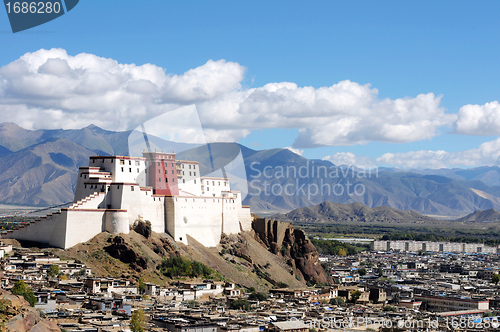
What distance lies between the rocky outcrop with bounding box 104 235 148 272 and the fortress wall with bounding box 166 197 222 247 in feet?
34.4

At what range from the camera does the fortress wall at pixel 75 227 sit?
72188 millimetres

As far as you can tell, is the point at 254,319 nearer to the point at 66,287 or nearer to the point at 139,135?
the point at 66,287

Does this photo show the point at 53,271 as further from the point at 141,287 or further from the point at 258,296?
the point at 258,296

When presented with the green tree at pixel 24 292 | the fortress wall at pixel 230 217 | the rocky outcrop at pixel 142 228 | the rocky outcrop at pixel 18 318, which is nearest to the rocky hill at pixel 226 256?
the rocky outcrop at pixel 142 228

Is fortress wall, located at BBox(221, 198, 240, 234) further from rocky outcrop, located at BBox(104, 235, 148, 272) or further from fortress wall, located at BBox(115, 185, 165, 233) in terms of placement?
rocky outcrop, located at BBox(104, 235, 148, 272)

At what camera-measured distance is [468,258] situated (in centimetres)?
18050

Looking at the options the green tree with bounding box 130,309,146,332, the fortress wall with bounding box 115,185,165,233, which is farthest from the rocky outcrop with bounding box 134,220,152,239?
the green tree with bounding box 130,309,146,332

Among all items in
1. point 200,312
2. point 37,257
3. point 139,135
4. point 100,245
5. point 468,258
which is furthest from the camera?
point 468,258

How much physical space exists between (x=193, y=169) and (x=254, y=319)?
3791cm

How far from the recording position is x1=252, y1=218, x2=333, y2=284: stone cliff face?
99562 mm

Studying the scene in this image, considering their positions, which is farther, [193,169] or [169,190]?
[193,169]

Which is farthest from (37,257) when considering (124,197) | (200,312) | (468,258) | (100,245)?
(468,258)

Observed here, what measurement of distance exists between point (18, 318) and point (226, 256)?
5220cm

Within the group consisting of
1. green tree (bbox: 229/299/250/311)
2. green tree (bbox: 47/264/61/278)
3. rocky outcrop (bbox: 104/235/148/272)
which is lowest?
green tree (bbox: 229/299/250/311)
